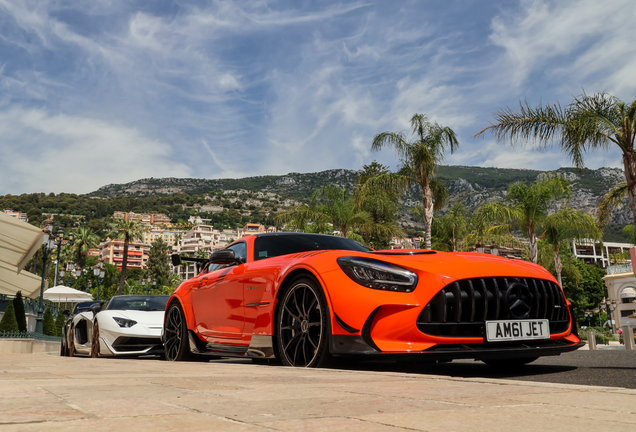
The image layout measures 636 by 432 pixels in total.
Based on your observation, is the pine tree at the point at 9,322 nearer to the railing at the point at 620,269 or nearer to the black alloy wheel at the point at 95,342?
the black alloy wheel at the point at 95,342

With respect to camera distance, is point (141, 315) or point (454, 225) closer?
point (141, 315)

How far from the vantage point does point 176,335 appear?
670cm

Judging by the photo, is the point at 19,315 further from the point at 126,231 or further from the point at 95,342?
the point at 126,231

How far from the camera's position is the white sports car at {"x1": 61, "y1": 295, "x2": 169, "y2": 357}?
8.09m

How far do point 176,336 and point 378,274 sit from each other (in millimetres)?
3722

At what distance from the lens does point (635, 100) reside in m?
12.7

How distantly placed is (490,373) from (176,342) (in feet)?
13.0

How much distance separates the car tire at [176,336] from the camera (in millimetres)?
6363

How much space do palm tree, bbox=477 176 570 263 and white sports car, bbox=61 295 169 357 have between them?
Answer: 2000 cm

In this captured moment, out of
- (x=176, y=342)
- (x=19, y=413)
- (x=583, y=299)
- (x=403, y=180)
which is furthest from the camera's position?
(x=583, y=299)

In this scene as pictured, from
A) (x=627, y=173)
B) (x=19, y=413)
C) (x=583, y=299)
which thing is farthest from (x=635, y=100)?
(x=583, y=299)

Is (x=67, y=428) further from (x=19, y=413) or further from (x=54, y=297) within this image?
(x=54, y=297)

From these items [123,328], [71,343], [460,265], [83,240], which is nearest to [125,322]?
[123,328]

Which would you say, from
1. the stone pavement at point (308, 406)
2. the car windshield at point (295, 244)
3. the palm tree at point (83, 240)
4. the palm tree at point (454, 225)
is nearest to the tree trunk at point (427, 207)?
the palm tree at point (454, 225)
